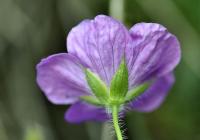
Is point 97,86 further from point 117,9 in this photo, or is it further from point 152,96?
point 117,9

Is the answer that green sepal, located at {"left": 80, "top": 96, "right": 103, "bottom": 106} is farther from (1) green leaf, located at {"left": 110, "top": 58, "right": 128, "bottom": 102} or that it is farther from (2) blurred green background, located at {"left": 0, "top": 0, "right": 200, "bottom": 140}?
(2) blurred green background, located at {"left": 0, "top": 0, "right": 200, "bottom": 140}

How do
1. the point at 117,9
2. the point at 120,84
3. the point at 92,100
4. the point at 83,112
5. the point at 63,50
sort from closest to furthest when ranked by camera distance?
the point at 120,84
the point at 92,100
the point at 83,112
the point at 117,9
the point at 63,50

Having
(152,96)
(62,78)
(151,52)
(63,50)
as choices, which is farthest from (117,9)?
(151,52)

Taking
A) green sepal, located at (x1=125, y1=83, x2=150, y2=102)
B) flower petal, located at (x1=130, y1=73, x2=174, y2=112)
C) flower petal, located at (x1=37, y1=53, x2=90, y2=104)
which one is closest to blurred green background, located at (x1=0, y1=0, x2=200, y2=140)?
flower petal, located at (x1=130, y1=73, x2=174, y2=112)

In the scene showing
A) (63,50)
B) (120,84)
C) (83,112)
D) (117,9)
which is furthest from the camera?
(63,50)

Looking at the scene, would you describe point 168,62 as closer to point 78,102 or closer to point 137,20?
point 78,102

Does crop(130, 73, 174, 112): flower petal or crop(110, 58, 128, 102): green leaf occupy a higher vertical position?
crop(110, 58, 128, 102): green leaf

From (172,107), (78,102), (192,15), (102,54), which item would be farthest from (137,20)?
(102,54)
